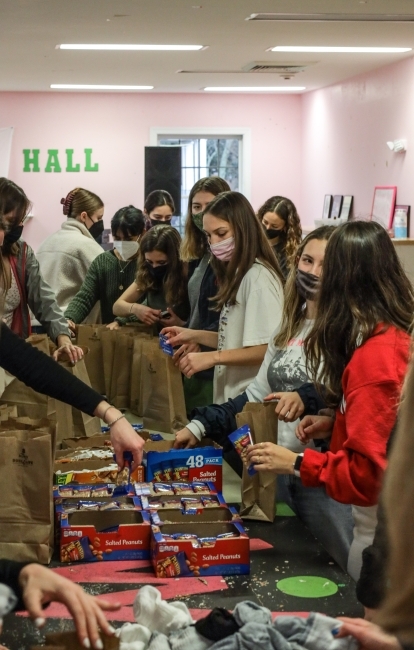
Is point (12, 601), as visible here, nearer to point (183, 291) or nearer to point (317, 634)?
point (317, 634)

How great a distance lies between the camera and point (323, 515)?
2.39 metres

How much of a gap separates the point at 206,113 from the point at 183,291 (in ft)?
26.4

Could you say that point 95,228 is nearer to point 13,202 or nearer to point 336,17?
point 336,17

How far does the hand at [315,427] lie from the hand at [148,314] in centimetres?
194

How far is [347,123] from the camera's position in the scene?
10016mm

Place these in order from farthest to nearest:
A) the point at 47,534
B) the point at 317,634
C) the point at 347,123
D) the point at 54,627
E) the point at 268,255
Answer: the point at 347,123 → the point at 268,255 → the point at 47,534 → the point at 54,627 → the point at 317,634

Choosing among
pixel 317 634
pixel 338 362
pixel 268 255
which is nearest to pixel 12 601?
pixel 317 634

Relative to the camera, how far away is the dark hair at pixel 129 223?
16.6 feet

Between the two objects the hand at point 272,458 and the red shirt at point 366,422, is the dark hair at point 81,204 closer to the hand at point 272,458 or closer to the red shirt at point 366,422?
the hand at point 272,458

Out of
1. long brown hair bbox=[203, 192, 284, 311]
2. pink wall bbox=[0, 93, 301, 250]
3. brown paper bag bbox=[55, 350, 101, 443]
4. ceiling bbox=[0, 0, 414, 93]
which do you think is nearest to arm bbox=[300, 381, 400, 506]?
long brown hair bbox=[203, 192, 284, 311]

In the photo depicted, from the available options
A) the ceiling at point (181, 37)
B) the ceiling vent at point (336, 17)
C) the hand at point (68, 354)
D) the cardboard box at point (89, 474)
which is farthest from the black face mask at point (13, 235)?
the ceiling vent at point (336, 17)

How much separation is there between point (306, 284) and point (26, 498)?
1.07m

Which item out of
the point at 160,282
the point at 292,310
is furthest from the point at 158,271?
the point at 292,310

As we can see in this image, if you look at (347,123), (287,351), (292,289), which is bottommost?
(287,351)
